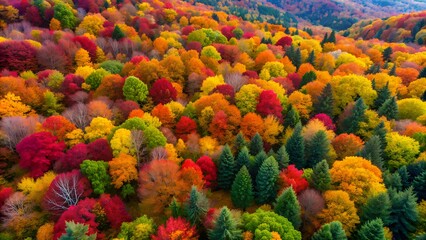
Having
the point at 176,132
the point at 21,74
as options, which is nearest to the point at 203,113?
the point at 176,132

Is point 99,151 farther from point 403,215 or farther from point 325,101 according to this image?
point 325,101

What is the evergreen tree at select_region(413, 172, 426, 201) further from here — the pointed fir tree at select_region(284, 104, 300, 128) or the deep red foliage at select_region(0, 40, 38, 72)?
the deep red foliage at select_region(0, 40, 38, 72)

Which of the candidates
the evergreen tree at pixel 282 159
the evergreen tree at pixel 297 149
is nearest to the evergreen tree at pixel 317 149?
the evergreen tree at pixel 297 149

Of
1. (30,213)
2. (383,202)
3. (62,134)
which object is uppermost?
(383,202)

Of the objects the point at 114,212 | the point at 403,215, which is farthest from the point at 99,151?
the point at 403,215

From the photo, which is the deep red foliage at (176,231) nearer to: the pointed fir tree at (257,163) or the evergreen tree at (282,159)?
the pointed fir tree at (257,163)

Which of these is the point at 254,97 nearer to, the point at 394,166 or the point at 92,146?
the point at 394,166

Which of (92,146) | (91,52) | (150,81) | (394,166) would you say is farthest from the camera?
(91,52)
